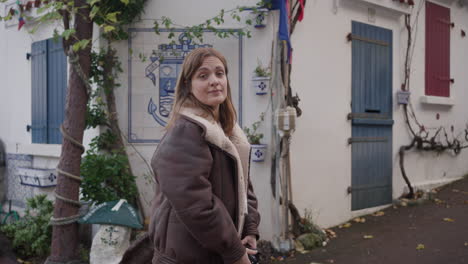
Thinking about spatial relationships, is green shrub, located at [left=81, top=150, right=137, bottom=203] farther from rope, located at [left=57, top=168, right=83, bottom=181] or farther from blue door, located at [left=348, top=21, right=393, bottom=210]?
blue door, located at [left=348, top=21, right=393, bottom=210]

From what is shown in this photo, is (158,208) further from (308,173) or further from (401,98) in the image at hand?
(401,98)

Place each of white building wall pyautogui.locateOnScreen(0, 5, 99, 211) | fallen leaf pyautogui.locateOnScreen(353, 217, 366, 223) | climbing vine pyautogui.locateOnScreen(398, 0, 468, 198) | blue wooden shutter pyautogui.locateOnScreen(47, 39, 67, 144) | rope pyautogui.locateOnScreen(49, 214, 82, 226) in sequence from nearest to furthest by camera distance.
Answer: rope pyautogui.locateOnScreen(49, 214, 82, 226) → blue wooden shutter pyautogui.locateOnScreen(47, 39, 67, 144) → fallen leaf pyautogui.locateOnScreen(353, 217, 366, 223) → white building wall pyautogui.locateOnScreen(0, 5, 99, 211) → climbing vine pyautogui.locateOnScreen(398, 0, 468, 198)

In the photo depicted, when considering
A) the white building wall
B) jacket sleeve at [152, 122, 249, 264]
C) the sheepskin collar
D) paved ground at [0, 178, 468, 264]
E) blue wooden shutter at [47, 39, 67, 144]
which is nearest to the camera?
jacket sleeve at [152, 122, 249, 264]

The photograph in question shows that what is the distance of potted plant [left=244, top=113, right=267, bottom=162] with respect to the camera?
5.03m

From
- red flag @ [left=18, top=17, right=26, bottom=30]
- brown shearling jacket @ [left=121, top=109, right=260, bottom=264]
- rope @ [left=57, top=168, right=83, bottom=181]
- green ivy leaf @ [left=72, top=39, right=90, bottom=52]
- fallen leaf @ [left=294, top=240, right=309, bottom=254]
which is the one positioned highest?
red flag @ [left=18, top=17, right=26, bottom=30]

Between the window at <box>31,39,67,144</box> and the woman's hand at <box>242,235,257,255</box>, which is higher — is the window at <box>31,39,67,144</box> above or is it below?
above

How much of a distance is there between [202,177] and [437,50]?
7002 mm

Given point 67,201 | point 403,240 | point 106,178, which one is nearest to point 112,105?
point 106,178

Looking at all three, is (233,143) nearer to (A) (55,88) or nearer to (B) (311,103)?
(B) (311,103)

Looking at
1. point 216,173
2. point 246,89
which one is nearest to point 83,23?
point 246,89

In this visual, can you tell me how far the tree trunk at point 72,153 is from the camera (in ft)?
15.1

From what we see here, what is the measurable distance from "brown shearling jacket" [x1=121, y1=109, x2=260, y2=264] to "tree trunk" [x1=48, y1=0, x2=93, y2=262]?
116 inches

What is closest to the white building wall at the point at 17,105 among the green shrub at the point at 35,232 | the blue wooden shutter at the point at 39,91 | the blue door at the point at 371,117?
the blue wooden shutter at the point at 39,91

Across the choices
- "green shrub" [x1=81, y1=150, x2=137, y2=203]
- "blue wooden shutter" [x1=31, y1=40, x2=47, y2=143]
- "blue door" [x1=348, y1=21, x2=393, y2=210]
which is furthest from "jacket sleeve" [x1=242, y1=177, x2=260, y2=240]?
"blue wooden shutter" [x1=31, y1=40, x2=47, y2=143]
